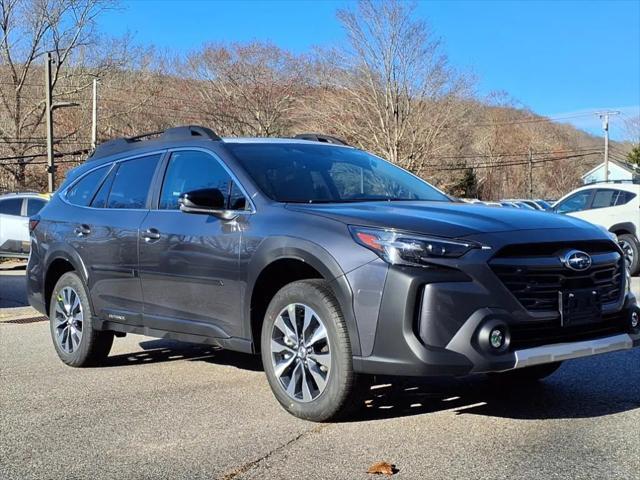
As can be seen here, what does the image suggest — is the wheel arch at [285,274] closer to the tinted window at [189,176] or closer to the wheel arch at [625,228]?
the tinted window at [189,176]

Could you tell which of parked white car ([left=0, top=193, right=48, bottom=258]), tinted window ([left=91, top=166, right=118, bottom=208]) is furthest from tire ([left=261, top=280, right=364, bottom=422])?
parked white car ([left=0, top=193, right=48, bottom=258])

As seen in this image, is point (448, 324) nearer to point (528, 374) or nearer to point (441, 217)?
point (441, 217)

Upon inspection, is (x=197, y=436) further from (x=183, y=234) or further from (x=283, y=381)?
(x=183, y=234)

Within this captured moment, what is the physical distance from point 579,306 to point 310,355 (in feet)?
5.25

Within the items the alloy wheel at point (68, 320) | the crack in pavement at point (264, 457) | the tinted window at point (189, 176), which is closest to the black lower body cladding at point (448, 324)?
the crack in pavement at point (264, 457)

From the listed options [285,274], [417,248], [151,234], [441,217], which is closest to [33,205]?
[151,234]

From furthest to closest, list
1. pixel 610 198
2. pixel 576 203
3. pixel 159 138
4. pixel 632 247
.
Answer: pixel 576 203 < pixel 610 198 < pixel 632 247 < pixel 159 138

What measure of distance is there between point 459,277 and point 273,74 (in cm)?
5067

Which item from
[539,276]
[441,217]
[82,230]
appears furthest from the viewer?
[82,230]

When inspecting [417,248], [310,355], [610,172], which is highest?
[610,172]

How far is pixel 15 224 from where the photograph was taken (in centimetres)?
1623

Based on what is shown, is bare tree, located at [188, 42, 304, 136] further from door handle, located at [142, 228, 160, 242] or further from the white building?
door handle, located at [142, 228, 160, 242]

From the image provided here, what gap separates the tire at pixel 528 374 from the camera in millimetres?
5363

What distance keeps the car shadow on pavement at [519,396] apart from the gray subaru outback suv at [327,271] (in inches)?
9.6
